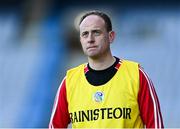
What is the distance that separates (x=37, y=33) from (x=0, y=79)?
784mm

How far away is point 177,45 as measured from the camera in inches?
245

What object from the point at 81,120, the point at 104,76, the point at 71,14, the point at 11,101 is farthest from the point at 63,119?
the point at 71,14

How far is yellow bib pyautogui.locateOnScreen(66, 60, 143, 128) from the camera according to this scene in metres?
2.44

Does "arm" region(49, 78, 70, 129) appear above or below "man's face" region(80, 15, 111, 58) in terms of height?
below

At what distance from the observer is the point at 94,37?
249cm

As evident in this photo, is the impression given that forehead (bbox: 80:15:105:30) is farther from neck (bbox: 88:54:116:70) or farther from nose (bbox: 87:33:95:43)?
neck (bbox: 88:54:116:70)

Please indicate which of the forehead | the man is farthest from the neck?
the forehead

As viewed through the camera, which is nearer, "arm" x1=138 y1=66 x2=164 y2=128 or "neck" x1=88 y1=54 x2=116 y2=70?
"arm" x1=138 y1=66 x2=164 y2=128

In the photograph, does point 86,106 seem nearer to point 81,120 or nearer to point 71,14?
point 81,120

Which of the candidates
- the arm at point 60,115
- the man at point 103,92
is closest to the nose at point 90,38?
the man at point 103,92

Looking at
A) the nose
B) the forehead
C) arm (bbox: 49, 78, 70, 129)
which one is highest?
the forehead

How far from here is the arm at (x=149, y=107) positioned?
7.87 ft

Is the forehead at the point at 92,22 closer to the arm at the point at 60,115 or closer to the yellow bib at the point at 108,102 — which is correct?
the yellow bib at the point at 108,102

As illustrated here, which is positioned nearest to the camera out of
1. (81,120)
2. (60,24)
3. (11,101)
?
(81,120)
